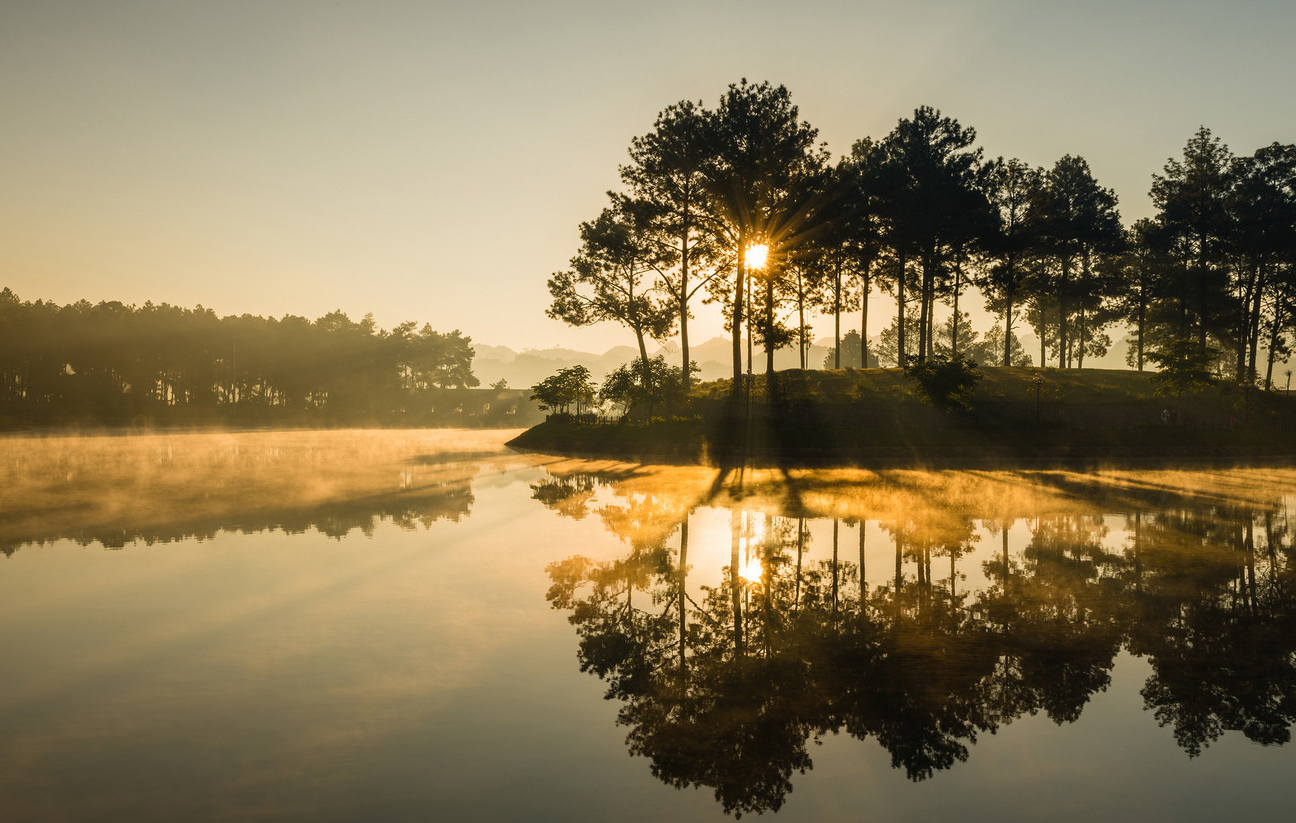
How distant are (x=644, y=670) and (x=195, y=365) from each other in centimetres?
11677

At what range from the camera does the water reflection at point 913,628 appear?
575 centimetres

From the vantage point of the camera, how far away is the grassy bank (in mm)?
36281

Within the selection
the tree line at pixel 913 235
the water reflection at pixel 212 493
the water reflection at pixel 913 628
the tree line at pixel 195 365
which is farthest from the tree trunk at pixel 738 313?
the tree line at pixel 195 365

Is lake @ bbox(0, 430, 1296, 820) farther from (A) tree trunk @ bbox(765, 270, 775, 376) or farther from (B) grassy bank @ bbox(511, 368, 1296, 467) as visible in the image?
(A) tree trunk @ bbox(765, 270, 775, 376)

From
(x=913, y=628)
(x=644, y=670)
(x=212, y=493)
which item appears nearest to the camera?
(x=644, y=670)

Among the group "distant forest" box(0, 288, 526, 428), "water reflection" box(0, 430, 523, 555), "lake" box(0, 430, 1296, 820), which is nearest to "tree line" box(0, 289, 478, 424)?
"distant forest" box(0, 288, 526, 428)

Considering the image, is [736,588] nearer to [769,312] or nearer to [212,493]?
[212,493]

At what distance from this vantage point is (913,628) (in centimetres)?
832

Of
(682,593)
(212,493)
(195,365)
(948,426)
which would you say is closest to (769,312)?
(948,426)

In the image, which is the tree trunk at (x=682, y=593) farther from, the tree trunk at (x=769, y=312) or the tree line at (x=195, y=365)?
the tree line at (x=195, y=365)

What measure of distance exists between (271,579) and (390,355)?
12069cm

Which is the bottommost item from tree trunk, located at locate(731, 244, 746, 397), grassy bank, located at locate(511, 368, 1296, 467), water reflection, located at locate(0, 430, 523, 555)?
water reflection, located at locate(0, 430, 523, 555)

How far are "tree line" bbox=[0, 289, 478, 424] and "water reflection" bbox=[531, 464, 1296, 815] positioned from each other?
97268 mm

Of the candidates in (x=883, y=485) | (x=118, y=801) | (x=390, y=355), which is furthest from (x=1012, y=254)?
(x=390, y=355)
